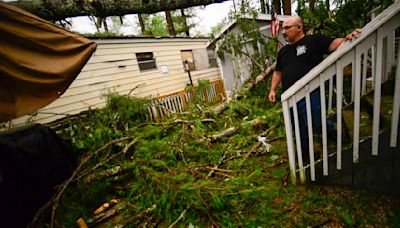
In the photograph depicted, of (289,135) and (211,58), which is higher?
(211,58)

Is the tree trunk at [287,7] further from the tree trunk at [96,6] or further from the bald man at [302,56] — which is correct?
the tree trunk at [96,6]

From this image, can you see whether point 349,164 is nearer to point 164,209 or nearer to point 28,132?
point 164,209

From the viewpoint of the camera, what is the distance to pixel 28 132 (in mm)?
3016

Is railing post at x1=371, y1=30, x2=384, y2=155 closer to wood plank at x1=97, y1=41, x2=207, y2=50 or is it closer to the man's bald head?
the man's bald head

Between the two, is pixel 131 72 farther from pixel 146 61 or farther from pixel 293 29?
pixel 293 29

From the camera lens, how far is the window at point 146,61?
8.85 m

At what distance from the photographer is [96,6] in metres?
1.49

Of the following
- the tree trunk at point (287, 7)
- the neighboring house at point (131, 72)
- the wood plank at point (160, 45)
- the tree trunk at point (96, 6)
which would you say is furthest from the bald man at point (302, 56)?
the tree trunk at point (287, 7)

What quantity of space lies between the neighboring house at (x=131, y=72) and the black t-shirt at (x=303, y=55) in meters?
5.02

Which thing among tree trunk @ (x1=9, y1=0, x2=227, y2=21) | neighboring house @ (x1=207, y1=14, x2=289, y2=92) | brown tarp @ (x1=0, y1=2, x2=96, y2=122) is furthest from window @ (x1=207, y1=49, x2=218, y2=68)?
tree trunk @ (x1=9, y1=0, x2=227, y2=21)

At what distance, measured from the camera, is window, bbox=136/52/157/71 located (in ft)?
29.1

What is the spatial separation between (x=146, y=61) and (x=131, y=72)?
1025 millimetres

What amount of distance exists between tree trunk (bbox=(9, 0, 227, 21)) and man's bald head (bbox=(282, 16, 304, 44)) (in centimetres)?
126

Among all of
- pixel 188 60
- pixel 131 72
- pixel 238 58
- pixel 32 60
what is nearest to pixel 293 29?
pixel 32 60
